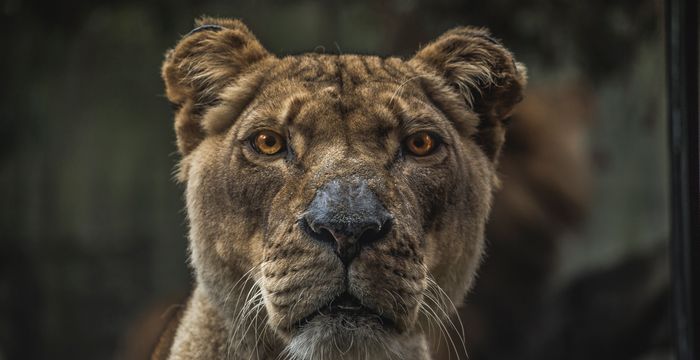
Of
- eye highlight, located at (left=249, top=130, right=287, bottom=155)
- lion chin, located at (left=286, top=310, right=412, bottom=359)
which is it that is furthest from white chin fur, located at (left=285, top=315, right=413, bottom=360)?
eye highlight, located at (left=249, top=130, right=287, bottom=155)

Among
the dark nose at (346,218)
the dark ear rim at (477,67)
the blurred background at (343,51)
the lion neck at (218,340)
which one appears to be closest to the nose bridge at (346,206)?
the dark nose at (346,218)

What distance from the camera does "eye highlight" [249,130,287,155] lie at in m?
2.09

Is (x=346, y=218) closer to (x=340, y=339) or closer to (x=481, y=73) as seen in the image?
(x=340, y=339)

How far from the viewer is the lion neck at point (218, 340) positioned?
2.12 m

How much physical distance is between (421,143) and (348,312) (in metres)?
0.48

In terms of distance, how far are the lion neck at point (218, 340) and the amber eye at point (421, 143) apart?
0.45 meters

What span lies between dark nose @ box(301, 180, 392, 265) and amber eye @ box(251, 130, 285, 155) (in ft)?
0.73

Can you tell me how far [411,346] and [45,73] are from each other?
2.36 m

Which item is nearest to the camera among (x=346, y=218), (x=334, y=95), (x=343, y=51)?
(x=346, y=218)

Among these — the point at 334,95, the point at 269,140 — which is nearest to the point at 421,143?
the point at 334,95

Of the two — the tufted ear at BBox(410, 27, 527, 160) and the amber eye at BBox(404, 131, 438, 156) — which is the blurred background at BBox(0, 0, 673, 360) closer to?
the tufted ear at BBox(410, 27, 527, 160)

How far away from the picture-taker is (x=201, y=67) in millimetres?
2223

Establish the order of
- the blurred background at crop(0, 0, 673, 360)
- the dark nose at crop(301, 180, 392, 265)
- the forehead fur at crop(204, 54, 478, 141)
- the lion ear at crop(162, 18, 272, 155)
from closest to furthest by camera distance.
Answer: the dark nose at crop(301, 180, 392, 265) → the forehead fur at crop(204, 54, 478, 141) → the lion ear at crop(162, 18, 272, 155) → the blurred background at crop(0, 0, 673, 360)

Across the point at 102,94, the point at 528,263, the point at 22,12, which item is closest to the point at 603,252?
the point at 528,263
